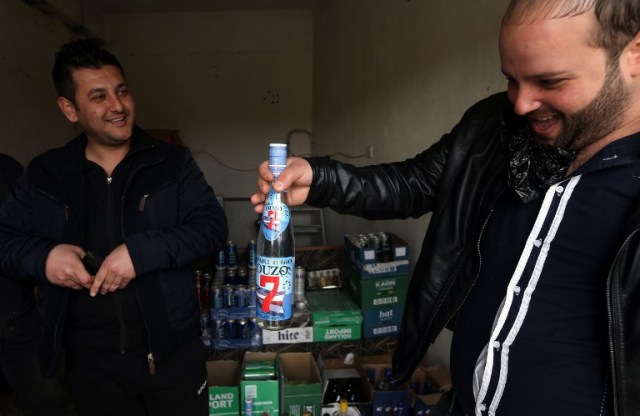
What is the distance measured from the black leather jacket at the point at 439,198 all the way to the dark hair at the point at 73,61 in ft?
2.99

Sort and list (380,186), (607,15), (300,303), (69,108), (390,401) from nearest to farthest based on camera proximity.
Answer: (607,15)
(380,186)
(69,108)
(390,401)
(300,303)

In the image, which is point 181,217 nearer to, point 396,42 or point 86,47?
point 86,47

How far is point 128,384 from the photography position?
48.6 inches

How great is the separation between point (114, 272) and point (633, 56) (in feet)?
3.99

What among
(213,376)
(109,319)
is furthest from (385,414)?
(109,319)

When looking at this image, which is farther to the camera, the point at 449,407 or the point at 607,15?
the point at 449,407

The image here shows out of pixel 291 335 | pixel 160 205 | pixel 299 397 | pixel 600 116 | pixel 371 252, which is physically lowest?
pixel 299 397

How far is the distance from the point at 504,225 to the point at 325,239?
11.1 feet

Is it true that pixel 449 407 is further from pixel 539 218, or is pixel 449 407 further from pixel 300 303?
pixel 300 303

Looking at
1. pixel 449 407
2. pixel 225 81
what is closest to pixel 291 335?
pixel 449 407

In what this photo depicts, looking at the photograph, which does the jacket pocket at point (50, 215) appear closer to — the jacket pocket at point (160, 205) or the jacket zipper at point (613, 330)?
the jacket pocket at point (160, 205)

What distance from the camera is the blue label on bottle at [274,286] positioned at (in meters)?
0.80

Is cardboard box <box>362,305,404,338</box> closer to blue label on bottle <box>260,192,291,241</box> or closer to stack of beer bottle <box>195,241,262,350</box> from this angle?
stack of beer bottle <box>195,241,262,350</box>

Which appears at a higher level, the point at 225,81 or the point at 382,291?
the point at 225,81
